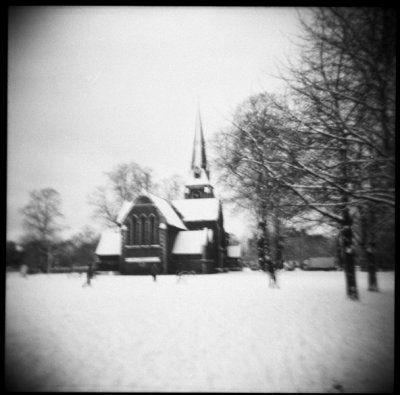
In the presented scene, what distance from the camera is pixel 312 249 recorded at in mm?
11797

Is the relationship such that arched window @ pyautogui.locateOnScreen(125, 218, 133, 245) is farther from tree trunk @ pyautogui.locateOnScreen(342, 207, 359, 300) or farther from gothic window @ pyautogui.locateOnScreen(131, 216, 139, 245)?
tree trunk @ pyautogui.locateOnScreen(342, 207, 359, 300)

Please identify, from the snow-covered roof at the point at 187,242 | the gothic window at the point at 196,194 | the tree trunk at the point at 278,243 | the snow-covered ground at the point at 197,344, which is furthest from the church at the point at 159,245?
the snow-covered ground at the point at 197,344

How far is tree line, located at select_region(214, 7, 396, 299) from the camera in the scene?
5.33 meters

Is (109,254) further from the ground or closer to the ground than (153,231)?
closer to the ground

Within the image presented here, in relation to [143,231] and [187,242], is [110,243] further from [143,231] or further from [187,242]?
[187,242]

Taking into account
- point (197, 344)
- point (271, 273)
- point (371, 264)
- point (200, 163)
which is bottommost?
point (197, 344)

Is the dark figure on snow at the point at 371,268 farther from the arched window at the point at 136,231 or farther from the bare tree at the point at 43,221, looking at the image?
the arched window at the point at 136,231

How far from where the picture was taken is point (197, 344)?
16.8 ft

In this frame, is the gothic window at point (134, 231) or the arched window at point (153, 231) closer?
the gothic window at point (134, 231)

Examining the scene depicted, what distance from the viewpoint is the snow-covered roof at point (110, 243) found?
795 inches

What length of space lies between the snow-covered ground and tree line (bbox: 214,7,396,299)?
247cm

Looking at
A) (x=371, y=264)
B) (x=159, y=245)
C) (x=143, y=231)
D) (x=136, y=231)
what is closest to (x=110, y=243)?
(x=136, y=231)

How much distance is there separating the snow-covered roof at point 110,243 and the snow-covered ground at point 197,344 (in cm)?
1267

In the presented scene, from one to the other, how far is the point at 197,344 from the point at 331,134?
5330mm
